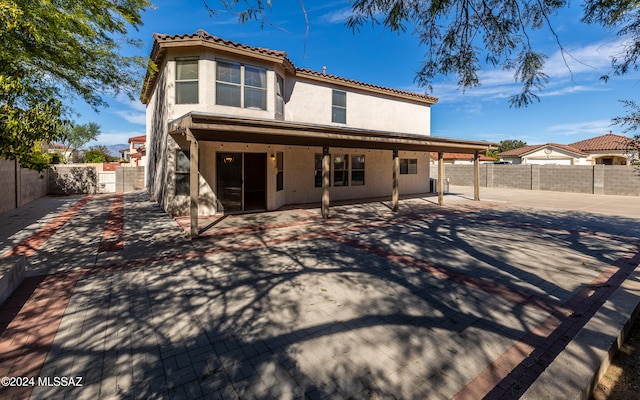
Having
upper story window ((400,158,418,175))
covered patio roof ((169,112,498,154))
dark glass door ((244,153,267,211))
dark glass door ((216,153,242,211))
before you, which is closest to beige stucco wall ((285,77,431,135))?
upper story window ((400,158,418,175))

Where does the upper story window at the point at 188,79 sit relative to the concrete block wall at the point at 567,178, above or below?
above

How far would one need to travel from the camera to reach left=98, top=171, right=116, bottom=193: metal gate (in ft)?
66.0

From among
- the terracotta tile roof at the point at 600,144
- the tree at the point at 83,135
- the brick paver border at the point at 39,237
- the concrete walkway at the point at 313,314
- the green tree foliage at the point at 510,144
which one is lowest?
the concrete walkway at the point at 313,314

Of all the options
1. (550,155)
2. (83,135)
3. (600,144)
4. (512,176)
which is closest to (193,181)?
(512,176)

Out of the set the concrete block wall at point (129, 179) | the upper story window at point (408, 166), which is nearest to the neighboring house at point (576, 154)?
the upper story window at point (408, 166)

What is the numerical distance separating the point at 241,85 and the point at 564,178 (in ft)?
78.2

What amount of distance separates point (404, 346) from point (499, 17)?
5.33 m

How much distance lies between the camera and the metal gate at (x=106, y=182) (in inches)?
792

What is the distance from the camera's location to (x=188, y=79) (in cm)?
1055

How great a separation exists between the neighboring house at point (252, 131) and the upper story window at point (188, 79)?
0.04 meters

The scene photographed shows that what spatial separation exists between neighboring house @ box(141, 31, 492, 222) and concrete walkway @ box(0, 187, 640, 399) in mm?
2949

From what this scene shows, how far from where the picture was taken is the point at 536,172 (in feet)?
76.4

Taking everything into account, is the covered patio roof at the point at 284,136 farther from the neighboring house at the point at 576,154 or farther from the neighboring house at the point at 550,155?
the neighboring house at the point at 550,155

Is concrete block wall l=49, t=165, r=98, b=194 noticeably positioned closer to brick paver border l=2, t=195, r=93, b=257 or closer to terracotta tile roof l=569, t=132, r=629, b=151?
brick paver border l=2, t=195, r=93, b=257
